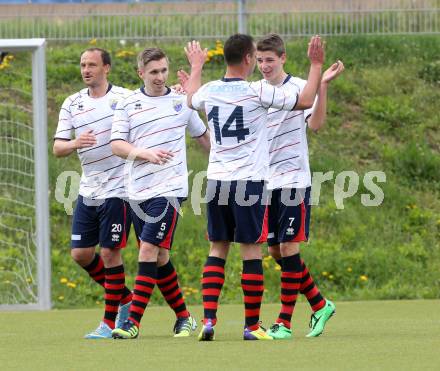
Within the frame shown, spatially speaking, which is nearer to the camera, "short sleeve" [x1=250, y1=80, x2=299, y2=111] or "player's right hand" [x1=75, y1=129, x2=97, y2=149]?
"short sleeve" [x1=250, y1=80, x2=299, y2=111]

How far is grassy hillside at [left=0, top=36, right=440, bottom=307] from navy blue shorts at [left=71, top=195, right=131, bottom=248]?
13.2 feet

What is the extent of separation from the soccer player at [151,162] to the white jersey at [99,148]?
1.24 ft

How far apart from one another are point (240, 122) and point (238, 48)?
50cm

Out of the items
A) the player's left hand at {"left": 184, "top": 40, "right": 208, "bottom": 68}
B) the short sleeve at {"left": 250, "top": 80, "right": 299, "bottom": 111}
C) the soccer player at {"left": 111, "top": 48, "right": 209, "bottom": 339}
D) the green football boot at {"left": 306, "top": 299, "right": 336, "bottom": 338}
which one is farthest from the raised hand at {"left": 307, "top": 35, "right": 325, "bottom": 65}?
the green football boot at {"left": 306, "top": 299, "right": 336, "bottom": 338}

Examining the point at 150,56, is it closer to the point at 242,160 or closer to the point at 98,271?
the point at 242,160

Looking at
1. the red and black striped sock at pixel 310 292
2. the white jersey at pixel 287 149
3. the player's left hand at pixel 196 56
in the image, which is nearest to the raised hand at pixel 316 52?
the white jersey at pixel 287 149

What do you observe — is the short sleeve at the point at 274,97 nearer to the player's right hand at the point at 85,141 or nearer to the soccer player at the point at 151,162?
the soccer player at the point at 151,162

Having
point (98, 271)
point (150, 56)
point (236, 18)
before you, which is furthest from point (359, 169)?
point (150, 56)

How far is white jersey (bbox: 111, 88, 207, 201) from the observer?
29.5 ft

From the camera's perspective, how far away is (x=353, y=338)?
8.49 m

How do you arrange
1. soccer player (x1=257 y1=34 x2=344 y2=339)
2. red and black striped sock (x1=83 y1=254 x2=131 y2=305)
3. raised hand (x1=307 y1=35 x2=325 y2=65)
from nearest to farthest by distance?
raised hand (x1=307 y1=35 x2=325 y2=65) → soccer player (x1=257 y1=34 x2=344 y2=339) → red and black striped sock (x1=83 y1=254 x2=131 y2=305)

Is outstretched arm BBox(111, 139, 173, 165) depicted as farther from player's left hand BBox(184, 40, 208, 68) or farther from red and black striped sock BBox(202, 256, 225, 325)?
red and black striped sock BBox(202, 256, 225, 325)

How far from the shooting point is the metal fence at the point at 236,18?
18594 millimetres

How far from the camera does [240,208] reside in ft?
27.7
